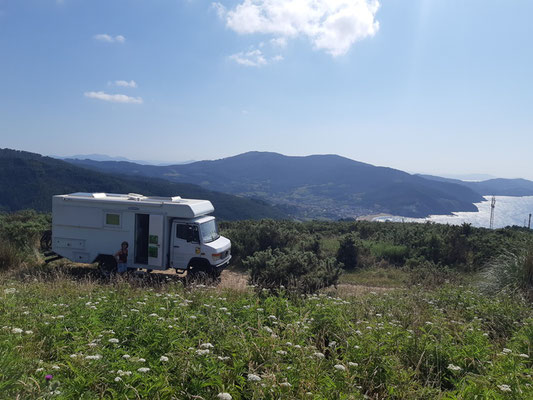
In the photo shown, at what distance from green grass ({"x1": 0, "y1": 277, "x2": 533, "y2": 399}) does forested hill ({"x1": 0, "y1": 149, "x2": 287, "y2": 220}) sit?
79826 mm

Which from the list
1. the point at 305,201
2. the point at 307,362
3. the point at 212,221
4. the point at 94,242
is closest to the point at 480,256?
the point at 212,221

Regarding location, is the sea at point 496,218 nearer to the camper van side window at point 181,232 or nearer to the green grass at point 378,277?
the green grass at point 378,277

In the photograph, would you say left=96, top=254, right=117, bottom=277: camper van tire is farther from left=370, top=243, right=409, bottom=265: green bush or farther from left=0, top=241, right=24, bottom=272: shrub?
left=370, top=243, right=409, bottom=265: green bush

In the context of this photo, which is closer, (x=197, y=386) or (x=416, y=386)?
(x=197, y=386)

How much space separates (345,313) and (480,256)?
447 inches

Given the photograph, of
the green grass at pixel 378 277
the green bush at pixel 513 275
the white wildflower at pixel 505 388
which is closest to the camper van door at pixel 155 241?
the green grass at pixel 378 277

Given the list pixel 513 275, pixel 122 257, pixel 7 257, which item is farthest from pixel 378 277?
pixel 7 257

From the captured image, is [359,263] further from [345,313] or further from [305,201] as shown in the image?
[305,201]

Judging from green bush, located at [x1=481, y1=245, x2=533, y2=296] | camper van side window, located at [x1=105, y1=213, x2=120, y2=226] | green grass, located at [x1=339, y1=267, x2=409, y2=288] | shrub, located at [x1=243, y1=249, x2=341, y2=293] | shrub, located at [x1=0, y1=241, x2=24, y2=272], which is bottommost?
green grass, located at [x1=339, y1=267, x2=409, y2=288]

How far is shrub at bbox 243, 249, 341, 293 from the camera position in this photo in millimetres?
9141

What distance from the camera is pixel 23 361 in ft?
10.2

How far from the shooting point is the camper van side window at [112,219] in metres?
10.6

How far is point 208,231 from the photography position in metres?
10.7

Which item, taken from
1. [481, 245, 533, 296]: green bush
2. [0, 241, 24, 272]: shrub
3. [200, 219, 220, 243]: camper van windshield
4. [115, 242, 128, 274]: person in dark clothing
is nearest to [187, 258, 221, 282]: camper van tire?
[200, 219, 220, 243]: camper van windshield
